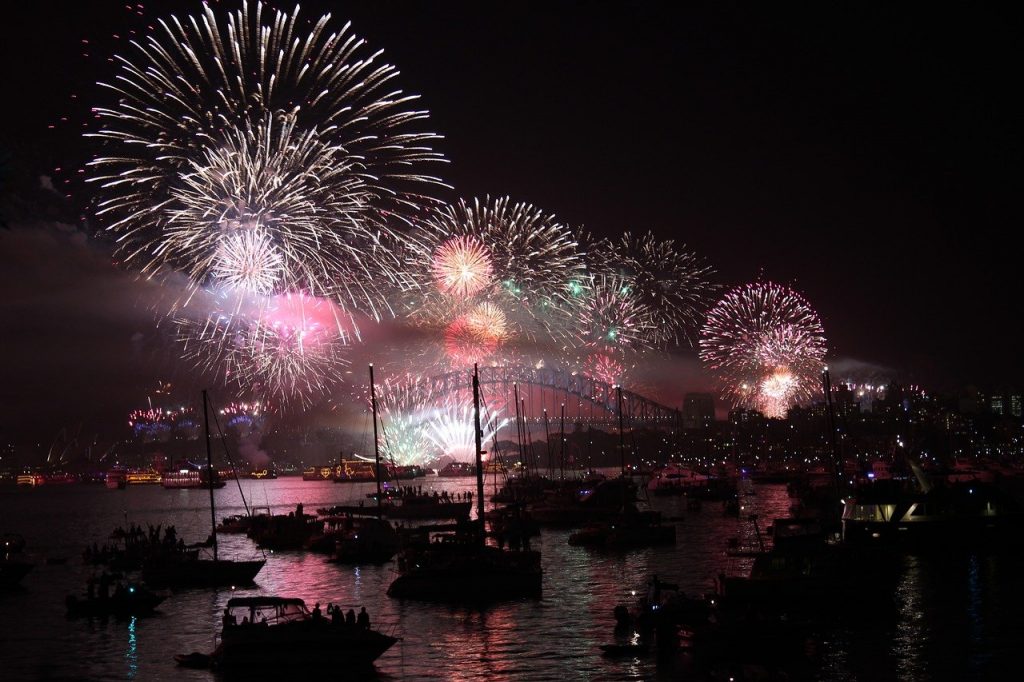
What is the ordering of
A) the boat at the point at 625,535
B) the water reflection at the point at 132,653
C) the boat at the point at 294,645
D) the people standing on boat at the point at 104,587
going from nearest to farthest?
the boat at the point at 294,645 → the water reflection at the point at 132,653 → the people standing on boat at the point at 104,587 → the boat at the point at 625,535

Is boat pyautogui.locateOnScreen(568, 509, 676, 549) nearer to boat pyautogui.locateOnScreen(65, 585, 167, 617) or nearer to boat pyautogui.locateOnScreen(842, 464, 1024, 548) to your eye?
boat pyautogui.locateOnScreen(842, 464, 1024, 548)

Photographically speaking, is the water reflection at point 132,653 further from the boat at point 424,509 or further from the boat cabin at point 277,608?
the boat at point 424,509

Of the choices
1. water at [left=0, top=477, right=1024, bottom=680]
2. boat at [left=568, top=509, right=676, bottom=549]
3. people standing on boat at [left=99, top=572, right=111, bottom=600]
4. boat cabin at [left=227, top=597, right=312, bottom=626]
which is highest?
boat cabin at [left=227, top=597, right=312, bottom=626]

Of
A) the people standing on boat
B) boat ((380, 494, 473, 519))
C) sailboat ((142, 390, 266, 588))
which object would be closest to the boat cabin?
the people standing on boat

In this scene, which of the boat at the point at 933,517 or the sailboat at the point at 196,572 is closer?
the sailboat at the point at 196,572

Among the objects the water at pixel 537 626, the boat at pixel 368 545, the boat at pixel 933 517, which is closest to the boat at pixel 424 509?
the boat at pixel 368 545

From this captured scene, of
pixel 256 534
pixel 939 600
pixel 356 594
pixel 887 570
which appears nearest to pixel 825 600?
pixel 887 570

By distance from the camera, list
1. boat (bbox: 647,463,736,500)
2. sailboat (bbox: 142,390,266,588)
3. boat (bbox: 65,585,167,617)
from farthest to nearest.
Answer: boat (bbox: 647,463,736,500), sailboat (bbox: 142,390,266,588), boat (bbox: 65,585,167,617)
